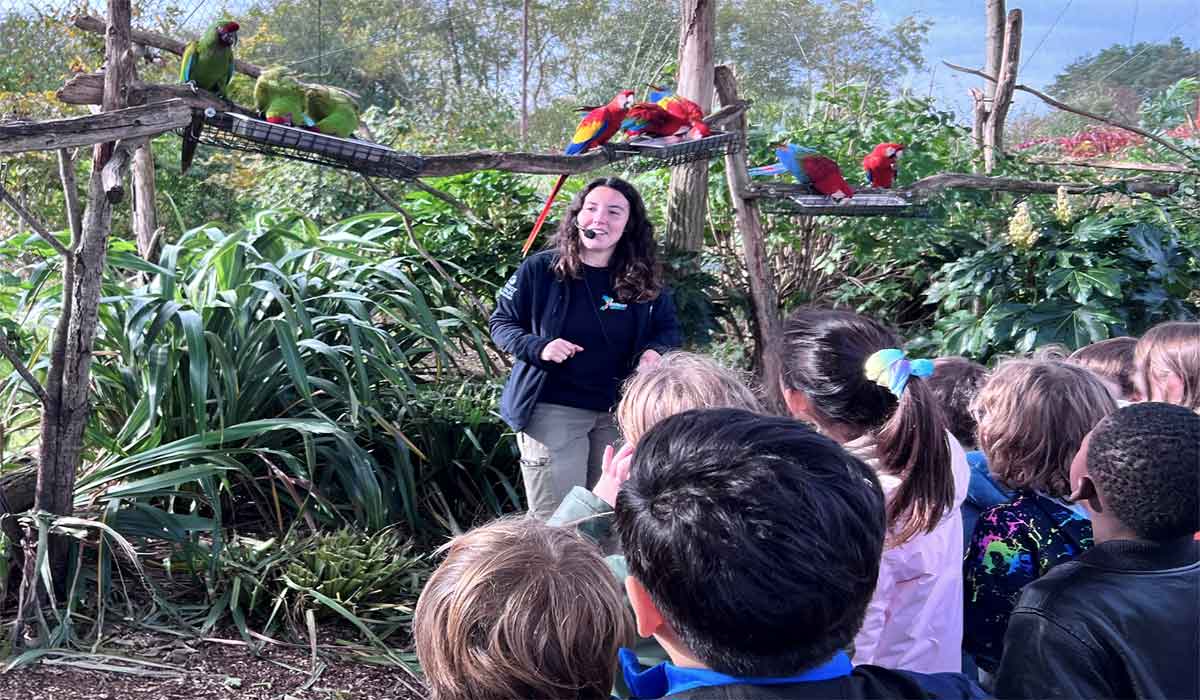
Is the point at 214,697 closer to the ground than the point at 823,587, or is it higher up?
closer to the ground

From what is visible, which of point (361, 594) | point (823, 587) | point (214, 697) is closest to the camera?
point (823, 587)

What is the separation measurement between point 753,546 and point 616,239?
1797 millimetres

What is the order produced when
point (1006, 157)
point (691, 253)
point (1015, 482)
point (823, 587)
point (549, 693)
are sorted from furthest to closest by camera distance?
1. point (1006, 157)
2. point (691, 253)
3. point (1015, 482)
4. point (549, 693)
5. point (823, 587)

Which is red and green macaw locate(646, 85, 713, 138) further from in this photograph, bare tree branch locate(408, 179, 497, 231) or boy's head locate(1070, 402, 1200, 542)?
boy's head locate(1070, 402, 1200, 542)

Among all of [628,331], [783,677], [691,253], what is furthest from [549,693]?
[691,253]

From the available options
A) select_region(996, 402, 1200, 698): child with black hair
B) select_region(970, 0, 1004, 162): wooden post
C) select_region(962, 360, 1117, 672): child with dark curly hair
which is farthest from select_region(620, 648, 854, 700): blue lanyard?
select_region(970, 0, 1004, 162): wooden post

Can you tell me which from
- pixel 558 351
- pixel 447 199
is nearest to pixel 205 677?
pixel 558 351

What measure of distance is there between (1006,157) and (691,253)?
1.69 m

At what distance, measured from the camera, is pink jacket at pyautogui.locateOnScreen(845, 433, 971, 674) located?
137 centimetres

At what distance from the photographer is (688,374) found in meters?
1.52

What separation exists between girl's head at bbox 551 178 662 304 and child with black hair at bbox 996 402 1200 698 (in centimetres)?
145

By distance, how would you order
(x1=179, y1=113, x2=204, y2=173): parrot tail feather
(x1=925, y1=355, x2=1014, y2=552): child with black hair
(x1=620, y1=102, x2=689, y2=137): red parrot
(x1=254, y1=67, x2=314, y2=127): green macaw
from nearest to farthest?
(x1=925, y1=355, x2=1014, y2=552): child with black hair
(x1=179, y1=113, x2=204, y2=173): parrot tail feather
(x1=254, y1=67, x2=314, y2=127): green macaw
(x1=620, y1=102, x2=689, y2=137): red parrot

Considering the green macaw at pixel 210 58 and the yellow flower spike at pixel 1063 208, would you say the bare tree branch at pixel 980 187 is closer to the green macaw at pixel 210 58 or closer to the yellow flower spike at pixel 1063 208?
the yellow flower spike at pixel 1063 208

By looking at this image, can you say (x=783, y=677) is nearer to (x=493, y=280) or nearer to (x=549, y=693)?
(x=549, y=693)
